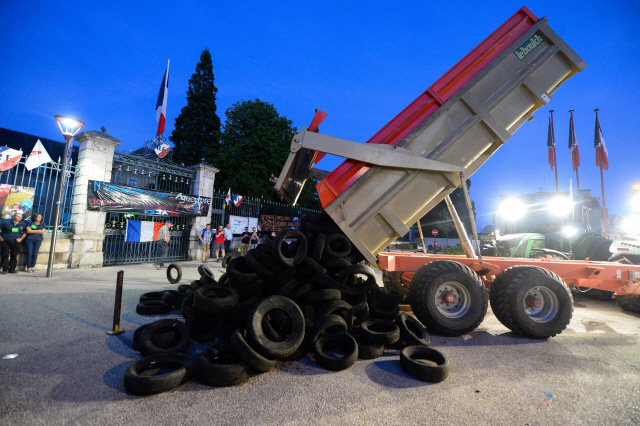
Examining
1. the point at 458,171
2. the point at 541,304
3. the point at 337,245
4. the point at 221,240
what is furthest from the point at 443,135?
the point at 221,240

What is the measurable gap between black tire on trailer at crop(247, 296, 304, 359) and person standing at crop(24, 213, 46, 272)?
31.6ft

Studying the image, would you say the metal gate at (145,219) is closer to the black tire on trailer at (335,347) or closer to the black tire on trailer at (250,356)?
the black tire on trailer at (250,356)

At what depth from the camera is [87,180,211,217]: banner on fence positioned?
33.2 feet

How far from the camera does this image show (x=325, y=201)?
4207 millimetres

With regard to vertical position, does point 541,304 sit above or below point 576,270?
below

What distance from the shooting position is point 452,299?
436cm

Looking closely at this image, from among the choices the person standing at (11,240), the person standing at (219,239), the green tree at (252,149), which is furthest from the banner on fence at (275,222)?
the person standing at (11,240)

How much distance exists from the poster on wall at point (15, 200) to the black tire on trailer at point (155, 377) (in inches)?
382

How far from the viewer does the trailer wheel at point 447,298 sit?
4219mm

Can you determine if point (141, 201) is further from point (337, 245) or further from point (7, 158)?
point (337, 245)

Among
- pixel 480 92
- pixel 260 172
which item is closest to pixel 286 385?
pixel 480 92

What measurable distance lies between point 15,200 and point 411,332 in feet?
39.5

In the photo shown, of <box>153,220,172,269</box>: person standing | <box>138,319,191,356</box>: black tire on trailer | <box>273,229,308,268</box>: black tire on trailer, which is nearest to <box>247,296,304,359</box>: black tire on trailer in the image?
<box>273,229,308,268</box>: black tire on trailer

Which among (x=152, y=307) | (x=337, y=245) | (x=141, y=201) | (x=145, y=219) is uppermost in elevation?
(x=141, y=201)
